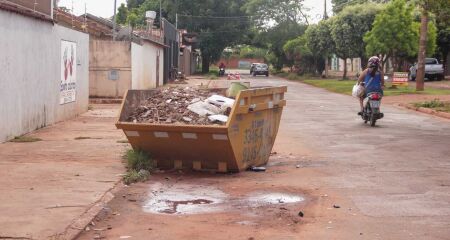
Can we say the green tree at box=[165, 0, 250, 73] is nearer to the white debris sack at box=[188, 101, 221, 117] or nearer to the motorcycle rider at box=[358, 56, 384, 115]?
the motorcycle rider at box=[358, 56, 384, 115]

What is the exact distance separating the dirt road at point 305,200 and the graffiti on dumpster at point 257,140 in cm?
28

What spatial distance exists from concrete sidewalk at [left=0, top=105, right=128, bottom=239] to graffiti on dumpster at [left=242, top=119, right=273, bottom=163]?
1.87 m

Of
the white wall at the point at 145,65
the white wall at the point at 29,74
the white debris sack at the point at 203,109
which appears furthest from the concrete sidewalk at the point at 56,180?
the white wall at the point at 145,65

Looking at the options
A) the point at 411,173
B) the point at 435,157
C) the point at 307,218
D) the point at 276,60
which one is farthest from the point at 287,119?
the point at 276,60

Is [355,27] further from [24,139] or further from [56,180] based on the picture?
[56,180]

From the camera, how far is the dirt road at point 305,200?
656 centimetres

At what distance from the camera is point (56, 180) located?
873 cm

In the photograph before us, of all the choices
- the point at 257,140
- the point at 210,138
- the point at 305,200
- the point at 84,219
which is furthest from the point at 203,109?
the point at 84,219

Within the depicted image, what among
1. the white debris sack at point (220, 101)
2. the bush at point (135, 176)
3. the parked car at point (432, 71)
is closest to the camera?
the bush at point (135, 176)

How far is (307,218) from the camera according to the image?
23.2 feet

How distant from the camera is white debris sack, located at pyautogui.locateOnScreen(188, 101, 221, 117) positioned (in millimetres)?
9750

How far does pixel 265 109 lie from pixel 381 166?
2.02m

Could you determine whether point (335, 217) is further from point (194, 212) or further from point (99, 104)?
point (99, 104)

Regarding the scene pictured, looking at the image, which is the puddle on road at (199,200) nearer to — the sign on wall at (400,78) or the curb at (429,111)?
the curb at (429,111)
